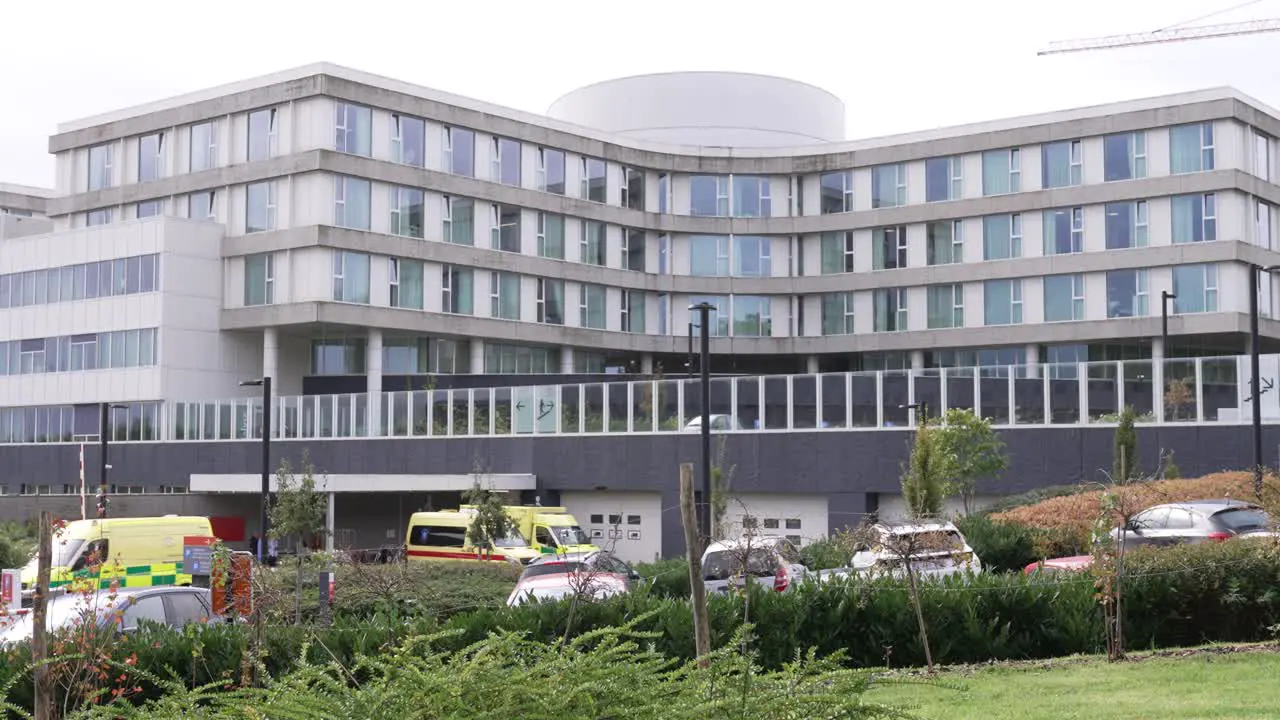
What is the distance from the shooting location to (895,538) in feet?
58.3

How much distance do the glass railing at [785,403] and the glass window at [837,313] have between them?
22.6 meters

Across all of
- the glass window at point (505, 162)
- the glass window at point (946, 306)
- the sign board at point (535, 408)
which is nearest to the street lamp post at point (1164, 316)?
the glass window at point (946, 306)

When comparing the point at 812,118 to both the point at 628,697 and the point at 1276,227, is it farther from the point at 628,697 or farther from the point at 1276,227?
the point at 628,697

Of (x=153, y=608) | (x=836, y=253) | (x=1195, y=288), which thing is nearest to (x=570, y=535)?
(x=153, y=608)

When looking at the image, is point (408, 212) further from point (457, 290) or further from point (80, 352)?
point (80, 352)

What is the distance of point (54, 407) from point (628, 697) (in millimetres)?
61774

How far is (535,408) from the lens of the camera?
163 ft

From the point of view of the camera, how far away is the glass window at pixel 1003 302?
6400 cm

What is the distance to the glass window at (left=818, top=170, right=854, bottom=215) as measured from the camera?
2709 inches

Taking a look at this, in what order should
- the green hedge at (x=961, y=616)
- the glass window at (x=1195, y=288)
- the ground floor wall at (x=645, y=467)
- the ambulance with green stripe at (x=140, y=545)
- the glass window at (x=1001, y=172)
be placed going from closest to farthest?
the green hedge at (x=961, y=616) < the ambulance with green stripe at (x=140, y=545) < the ground floor wall at (x=645, y=467) < the glass window at (x=1195, y=288) < the glass window at (x=1001, y=172)

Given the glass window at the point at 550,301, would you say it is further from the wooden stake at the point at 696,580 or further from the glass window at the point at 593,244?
the wooden stake at the point at 696,580

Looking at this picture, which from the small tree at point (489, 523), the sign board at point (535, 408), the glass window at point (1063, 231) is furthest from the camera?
the glass window at point (1063, 231)

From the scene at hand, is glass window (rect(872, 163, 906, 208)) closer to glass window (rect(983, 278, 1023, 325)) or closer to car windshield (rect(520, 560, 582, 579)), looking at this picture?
glass window (rect(983, 278, 1023, 325))

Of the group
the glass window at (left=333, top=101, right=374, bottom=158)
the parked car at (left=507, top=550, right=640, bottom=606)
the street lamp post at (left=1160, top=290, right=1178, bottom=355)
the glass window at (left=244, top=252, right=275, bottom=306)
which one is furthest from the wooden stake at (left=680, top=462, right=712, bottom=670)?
the glass window at (left=244, top=252, right=275, bottom=306)
